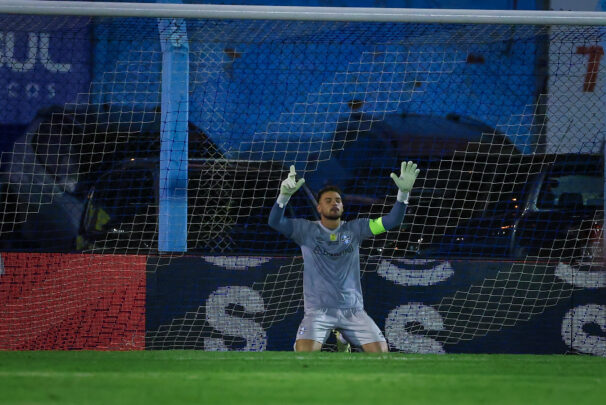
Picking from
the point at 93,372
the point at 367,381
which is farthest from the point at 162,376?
the point at 367,381

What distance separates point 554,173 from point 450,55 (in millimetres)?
2494

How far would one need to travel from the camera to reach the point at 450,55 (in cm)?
1308

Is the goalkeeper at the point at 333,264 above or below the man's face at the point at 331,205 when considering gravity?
below

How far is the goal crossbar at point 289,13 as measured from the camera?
8227 mm

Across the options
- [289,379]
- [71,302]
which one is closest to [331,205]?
[71,302]

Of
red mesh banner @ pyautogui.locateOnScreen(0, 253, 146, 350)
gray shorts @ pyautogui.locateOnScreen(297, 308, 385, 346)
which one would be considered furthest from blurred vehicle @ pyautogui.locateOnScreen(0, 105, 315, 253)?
gray shorts @ pyautogui.locateOnScreen(297, 308, 385, 346)

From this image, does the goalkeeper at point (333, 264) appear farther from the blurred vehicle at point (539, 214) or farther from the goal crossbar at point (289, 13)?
the blurred vehicle at point (539, 214)

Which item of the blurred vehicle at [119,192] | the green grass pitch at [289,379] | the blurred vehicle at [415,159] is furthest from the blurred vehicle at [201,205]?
the green grass pitch at [289,379]

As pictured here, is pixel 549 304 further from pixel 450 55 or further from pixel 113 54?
pixel 113 54

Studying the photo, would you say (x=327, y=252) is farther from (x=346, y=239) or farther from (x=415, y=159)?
(x=415, y=159)

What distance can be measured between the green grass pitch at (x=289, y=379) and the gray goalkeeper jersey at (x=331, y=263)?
3.98 feet

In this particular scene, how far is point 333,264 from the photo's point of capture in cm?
840

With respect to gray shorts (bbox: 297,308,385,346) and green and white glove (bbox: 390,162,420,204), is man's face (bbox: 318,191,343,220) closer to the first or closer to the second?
green and white glove (bbox: 390,162,420,204)

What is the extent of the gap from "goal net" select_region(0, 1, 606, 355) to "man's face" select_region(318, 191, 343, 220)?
0.74 metres
